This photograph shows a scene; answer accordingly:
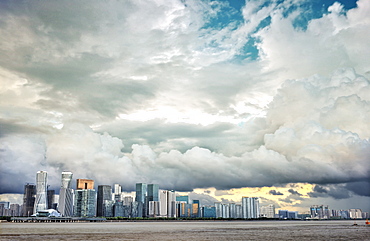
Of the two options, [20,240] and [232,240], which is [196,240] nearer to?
[232,240]

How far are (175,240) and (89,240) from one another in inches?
1270

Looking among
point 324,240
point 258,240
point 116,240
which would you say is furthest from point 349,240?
point 116,240

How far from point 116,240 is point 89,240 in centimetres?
1033

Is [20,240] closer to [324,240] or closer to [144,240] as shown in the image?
[144,240]

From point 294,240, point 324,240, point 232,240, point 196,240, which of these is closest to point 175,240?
point 196,240

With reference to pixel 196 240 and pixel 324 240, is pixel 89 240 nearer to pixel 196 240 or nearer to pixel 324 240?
pixel 196 240

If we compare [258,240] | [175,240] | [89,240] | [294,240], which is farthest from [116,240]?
[294,240]

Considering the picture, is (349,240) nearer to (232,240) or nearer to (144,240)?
(232,240)

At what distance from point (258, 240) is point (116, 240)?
→ 5268 centimetres

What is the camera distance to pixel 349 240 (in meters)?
141

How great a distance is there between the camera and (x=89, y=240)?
139250 mm

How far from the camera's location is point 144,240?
135 m

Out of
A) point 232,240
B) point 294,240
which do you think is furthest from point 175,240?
point 294,240

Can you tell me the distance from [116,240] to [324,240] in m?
78.8
